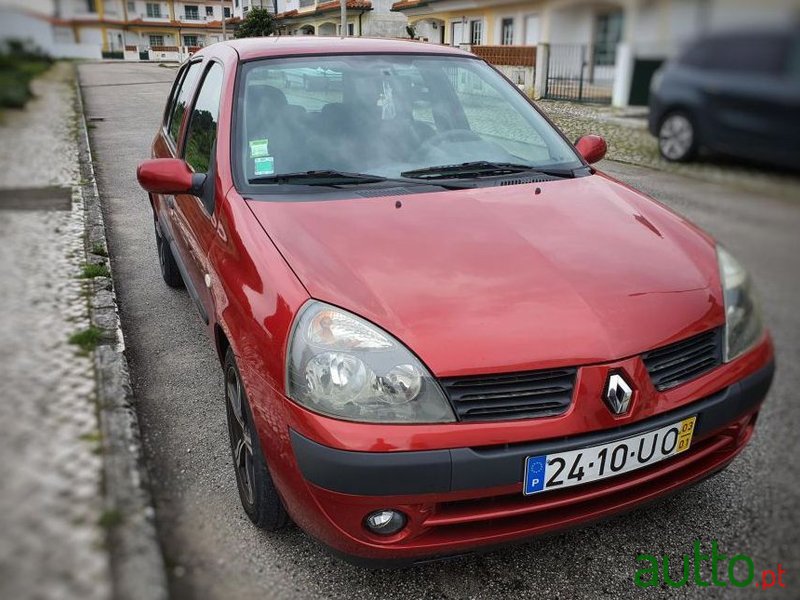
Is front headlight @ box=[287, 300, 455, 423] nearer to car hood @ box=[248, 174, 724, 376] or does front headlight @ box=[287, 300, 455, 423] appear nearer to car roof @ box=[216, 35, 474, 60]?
car hood @ box=[248, 174, 724, 376]

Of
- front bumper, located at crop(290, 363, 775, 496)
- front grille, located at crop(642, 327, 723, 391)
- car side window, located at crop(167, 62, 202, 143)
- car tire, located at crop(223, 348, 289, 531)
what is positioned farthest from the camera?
car side window, located at crop(167, 62, 202, 143)

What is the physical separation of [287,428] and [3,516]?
0.72m

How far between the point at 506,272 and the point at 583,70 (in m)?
1.03

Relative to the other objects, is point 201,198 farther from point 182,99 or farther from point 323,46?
point 182,99

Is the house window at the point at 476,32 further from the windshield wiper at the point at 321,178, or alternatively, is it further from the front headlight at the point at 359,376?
the windshield wiper at the point at 321,178

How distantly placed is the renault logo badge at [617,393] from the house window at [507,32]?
33.9 inches

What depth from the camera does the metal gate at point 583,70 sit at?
25.9 inches

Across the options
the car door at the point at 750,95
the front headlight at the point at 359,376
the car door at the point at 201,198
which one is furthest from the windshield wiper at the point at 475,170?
the car door at the point at 750,95

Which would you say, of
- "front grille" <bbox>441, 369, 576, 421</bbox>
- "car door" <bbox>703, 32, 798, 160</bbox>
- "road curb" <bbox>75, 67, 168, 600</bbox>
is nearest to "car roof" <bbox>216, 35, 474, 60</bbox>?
"road curb" <bbox>75, 67, 168, 600</bbox>

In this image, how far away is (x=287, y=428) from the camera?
5.25 ft

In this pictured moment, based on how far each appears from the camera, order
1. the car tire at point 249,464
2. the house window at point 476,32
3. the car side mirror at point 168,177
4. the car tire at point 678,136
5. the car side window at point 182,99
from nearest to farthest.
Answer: the car tire at point 678,136 → the house window at point 476,32 → the car tire at point 249,464 → the car side mirror at point 168,177 → the car side window at point 182,99

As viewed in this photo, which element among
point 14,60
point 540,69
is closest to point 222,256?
point 14,60

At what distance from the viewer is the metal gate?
0.66m

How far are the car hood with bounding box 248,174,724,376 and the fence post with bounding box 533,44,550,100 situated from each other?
0.64m
